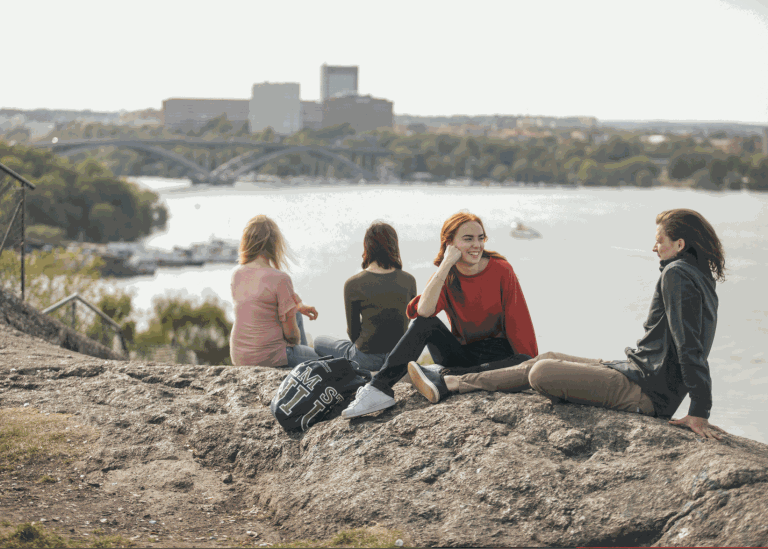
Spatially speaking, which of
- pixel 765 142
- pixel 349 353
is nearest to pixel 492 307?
pixel 349 353

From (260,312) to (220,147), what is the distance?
56.6m

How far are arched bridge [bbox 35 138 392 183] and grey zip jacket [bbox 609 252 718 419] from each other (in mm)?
46747

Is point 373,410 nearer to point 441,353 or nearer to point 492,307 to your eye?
point 441,353

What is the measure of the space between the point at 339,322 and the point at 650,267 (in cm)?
1928

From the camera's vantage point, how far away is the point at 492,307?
101 inches

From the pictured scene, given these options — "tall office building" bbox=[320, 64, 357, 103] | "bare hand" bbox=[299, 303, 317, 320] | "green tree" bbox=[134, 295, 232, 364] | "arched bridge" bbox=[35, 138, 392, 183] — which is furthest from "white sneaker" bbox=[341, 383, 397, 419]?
"tall office building" bbox=[320, 64, 357, 103]

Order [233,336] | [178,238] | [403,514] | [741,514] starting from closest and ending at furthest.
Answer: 1. [741,514]
2. [403,514]
3. [233,336]
4. [178,238]

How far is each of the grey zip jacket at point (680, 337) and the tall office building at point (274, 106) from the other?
111 metres

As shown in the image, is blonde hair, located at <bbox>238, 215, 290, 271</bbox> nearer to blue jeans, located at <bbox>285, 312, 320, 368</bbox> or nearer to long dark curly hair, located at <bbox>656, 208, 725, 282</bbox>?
blue jeans, located at <bbox>285, 312, 320, 368</bbox>

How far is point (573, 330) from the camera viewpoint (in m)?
27.3

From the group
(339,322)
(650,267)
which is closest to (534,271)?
(650,267)

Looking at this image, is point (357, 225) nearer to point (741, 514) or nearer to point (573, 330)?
point (573, 330)

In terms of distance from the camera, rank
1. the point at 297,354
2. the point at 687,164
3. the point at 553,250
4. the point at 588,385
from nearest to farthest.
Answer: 1. the point at 588,385
2. the point at 297,354
3. the point at 553,250
4. the point at 687,164

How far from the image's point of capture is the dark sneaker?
8.30ft
